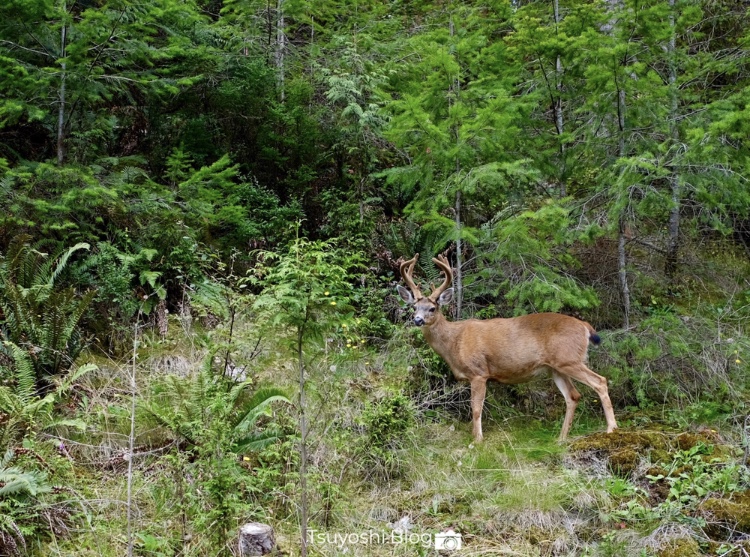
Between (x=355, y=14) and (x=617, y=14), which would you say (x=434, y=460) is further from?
(x=355, y=14)

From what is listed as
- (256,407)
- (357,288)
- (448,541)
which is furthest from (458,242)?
(448,541)

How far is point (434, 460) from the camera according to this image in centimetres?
574

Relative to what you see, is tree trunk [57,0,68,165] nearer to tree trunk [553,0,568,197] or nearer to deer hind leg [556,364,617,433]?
tree trunk [553,0,568,197]

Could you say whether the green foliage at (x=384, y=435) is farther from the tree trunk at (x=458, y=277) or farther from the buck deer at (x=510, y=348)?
the tree trunk at (x=458, y=277)

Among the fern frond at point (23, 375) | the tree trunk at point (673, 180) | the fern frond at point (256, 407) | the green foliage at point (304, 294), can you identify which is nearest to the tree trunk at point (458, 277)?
the tree trunk at point (673, 180)

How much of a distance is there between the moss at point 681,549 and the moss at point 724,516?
240mm

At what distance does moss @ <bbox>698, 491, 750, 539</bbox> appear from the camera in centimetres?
449

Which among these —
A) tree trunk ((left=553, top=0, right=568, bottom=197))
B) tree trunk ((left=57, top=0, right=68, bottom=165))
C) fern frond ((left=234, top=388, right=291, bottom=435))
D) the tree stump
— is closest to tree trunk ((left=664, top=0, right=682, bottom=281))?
tree trunk ((left=553, top=0, right=568, bottom=197))

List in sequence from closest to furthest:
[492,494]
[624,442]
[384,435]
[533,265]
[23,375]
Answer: [492,494]
[23,375]
[384,435]
[624,442]
[533,265]

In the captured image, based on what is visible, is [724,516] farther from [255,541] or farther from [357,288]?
[357,288]

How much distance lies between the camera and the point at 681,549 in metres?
4.30

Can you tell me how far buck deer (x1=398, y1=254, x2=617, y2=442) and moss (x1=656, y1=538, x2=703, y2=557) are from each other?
186cm

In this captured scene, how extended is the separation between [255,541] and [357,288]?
4.80 metres

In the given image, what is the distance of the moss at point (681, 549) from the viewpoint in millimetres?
4266
